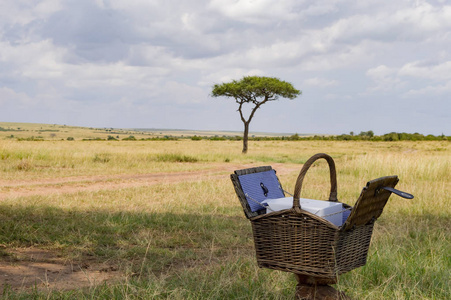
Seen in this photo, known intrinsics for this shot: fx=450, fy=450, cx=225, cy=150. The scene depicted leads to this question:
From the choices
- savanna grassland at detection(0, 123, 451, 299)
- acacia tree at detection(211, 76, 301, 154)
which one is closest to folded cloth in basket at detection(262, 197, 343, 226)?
savanna grassland at detection(0, 123, 451, 299)

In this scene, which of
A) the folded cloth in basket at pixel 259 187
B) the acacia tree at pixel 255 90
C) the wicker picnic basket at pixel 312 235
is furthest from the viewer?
the acacia tree at pixel 255 90

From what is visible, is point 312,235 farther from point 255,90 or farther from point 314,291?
point 255,90

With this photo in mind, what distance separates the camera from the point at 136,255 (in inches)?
196

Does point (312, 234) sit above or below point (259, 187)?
below

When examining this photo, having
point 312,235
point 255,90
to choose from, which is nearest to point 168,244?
point 312,235

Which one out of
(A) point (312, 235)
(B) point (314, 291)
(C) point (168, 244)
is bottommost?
(C) point (168, 244)

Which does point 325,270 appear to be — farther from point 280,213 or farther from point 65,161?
point 65,161

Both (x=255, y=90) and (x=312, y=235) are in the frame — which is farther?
(x=255, y=90)

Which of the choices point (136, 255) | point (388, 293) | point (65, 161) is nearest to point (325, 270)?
point (388, 293)

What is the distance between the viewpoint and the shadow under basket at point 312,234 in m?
2.55

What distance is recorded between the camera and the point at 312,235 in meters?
2.60

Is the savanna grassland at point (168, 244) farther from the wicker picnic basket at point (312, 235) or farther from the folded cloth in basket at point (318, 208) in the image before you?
the folded cloth in basket at point (318, 208)

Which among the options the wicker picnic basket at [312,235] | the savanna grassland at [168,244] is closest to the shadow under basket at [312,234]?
the wicker picnic basket at [312,235]

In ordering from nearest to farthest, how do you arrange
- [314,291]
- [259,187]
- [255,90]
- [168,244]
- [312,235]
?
[312,235]
[314,291]
[259,187]
[168,244]
[255,90]
